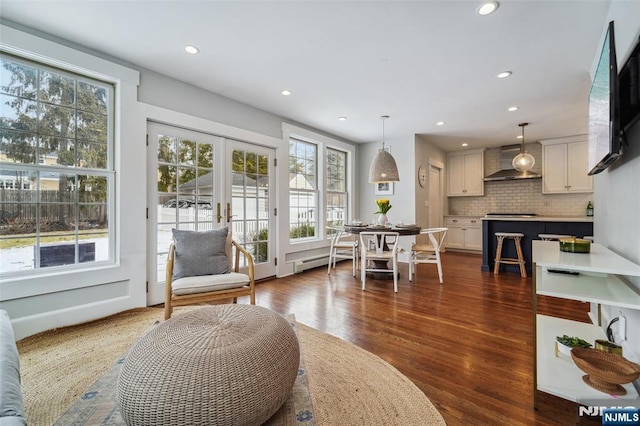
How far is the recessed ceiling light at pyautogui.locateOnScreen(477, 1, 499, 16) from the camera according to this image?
6.39ft

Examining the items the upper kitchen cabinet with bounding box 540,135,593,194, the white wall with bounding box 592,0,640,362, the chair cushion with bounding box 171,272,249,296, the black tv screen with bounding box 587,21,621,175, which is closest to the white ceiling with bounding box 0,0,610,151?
the white wall with bounding box 592,0,640,362

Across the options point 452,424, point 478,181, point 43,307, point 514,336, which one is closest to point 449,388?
point 452,424

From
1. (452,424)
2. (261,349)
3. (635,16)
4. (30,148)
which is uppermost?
(635,16)

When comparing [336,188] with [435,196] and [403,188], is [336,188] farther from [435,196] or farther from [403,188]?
[435,196]

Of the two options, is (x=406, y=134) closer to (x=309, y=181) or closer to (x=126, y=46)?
(x=309, y=181)

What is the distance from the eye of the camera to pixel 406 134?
5.50 m

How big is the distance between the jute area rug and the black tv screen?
172cm

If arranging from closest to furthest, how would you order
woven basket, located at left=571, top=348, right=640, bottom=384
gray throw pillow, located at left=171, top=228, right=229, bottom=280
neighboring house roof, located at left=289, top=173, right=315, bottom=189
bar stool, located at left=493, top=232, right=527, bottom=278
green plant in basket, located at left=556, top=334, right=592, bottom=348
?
1. woven basket, located at left=571, top=348, right=640, bottom=384
2. green plant in basket, located at left=556, top=334, right=592, bottom=348
3. gray throw pillow, located at left=171, top=228, right=229, bottom=280
4. bar stool, located at left=493, top=232, right=527, bottom=278
5. neighboring house roof, located at left=289, top=173, right=315, bottom=189

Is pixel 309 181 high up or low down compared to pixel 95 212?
up

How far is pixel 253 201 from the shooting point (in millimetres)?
3998

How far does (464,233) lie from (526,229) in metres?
2.25

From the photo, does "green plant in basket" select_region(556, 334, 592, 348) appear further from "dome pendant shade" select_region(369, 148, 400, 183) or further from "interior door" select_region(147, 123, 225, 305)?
"interior door" select_region(147, 123, 225, 305)

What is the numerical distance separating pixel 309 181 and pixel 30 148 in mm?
3606

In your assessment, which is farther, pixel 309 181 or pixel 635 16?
pixel 309 181
